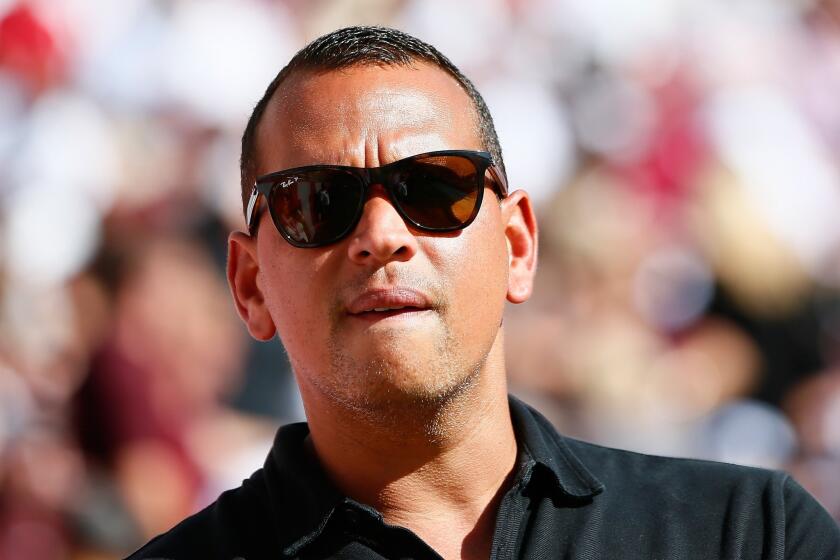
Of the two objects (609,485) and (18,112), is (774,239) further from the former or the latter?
(609,485)

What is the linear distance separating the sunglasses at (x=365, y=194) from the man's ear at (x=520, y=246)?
20 centimetres

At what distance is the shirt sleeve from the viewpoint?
1770 millimetres

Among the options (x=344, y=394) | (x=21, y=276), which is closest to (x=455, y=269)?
(x=344, y=394)

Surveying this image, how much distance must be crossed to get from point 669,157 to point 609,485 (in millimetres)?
3587

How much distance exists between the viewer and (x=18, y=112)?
4367mm

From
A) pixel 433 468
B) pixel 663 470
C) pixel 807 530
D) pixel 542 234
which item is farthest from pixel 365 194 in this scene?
pixel 542 234

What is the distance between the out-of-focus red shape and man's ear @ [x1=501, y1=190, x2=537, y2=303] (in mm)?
2874

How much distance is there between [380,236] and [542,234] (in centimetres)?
331

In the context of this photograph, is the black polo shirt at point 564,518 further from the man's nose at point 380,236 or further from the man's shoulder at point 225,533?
the man's nose at point 380,236

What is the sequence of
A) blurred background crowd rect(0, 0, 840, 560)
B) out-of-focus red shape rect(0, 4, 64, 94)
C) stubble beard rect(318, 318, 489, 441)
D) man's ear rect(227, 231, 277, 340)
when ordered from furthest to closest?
out-of-focus red shape rect(0, 4, 64, 94), blurred background crowd rect(0, 0, 840, 560), man's ear rect(227, 231, 277, 340), stubble beard rect(318, 318, 489, 441)

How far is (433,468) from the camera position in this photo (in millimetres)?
1916

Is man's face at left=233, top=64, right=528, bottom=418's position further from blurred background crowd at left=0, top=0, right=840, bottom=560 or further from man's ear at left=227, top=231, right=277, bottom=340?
blurred background crowd at left=0, top=0, right=840, bottom=560

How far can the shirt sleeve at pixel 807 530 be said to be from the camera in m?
1.77

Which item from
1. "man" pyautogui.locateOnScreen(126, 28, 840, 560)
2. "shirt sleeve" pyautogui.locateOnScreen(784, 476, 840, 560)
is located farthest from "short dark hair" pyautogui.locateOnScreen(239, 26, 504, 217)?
"shirt sleeve" pyautogui.locateOnScreen(784, 476, 840, 560)
